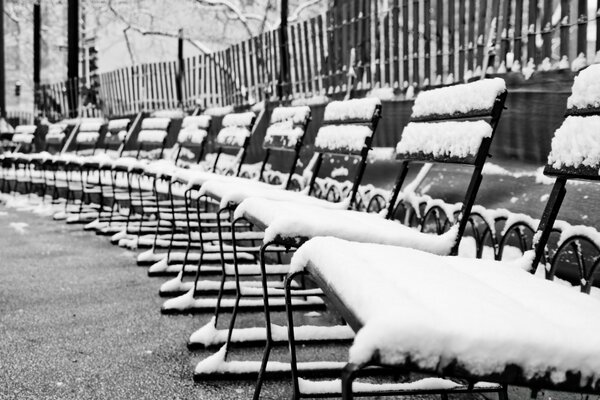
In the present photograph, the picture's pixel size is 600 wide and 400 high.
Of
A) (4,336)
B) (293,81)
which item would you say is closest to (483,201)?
(4,336)

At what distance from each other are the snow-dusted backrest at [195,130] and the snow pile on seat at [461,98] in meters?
3.20

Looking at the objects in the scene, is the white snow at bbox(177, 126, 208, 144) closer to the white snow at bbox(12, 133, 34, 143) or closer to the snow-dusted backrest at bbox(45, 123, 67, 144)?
the snow-dusted backrest at bbox(45, 123, 67, 144)

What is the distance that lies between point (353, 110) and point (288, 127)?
829mm

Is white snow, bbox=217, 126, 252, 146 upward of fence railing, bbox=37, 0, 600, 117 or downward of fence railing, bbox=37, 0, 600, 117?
downward

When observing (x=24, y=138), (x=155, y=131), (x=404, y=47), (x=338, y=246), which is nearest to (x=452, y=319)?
(x=338, y=246)

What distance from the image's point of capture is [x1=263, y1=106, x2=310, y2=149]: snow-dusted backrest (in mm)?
3791

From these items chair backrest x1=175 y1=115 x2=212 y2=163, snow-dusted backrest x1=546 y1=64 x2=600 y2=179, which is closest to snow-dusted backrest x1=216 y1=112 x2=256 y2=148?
chair backrest x1=175 y1=115 x2=212 y2=163

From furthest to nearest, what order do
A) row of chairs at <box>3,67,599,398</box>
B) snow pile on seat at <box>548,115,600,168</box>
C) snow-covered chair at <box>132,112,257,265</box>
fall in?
snow-covered chair at <box>132,112,257,265</box>
snow pile on seat at <box>548,115,600,168</box>
row of chairs at <box>3,67,599,398</box>

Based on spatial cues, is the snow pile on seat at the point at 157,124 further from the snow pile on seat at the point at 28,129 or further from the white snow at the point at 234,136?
the snow pile on seat at the point at 28,129

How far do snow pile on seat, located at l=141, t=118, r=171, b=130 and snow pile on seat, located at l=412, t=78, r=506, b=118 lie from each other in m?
4.40

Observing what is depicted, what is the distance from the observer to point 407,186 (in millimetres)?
3721

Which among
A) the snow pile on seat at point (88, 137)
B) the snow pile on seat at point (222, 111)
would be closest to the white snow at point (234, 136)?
the snow pile on seat at point (222, 111)

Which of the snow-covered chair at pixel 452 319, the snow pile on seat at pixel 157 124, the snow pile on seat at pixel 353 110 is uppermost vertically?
the snow pile on seat at pixel 157 124

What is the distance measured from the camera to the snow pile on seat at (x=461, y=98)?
2012 mm
